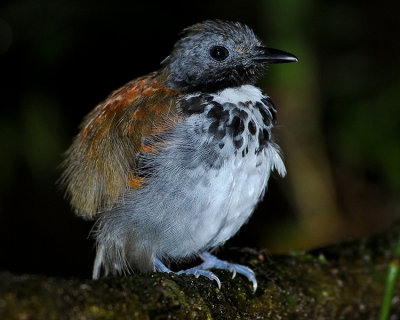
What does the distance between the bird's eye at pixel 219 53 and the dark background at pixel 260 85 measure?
229cm

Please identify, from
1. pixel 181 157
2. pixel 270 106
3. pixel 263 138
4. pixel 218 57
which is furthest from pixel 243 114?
pixel 218 57

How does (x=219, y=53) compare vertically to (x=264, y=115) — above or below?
above

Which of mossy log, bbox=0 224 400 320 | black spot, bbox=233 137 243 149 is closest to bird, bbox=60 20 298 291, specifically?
black spot, bbox=233 137 243 149

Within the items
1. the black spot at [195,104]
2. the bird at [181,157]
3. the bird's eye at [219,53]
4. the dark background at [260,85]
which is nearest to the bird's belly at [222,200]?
the bird at [181,157]

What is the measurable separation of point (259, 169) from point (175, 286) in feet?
3.76

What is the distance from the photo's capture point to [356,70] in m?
8.02

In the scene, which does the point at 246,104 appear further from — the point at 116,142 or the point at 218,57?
the point at 116,142

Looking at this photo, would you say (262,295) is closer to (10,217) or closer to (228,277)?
(228,277)

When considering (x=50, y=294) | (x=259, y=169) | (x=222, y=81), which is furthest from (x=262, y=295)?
(x=50, y=294)

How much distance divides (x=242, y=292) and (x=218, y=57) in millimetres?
1576

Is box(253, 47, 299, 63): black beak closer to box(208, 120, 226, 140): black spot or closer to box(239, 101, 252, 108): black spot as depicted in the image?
box(239, 101, 252, 108): black spot

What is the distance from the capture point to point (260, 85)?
6863 mm

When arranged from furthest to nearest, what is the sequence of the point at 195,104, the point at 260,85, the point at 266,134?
A: the point at 260,85 < the point at 266,134 < the point at 195,104

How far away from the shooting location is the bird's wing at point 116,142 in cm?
390
